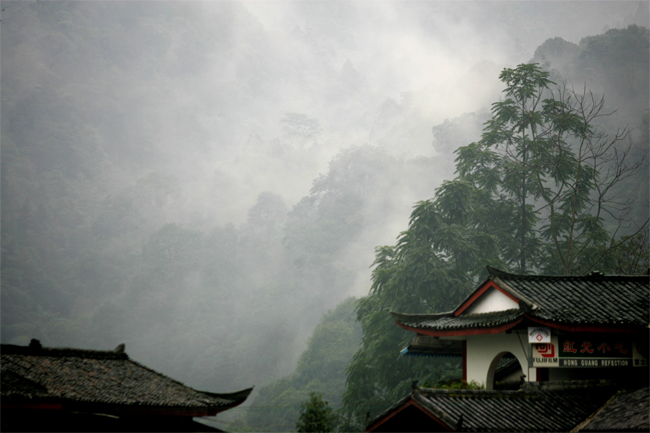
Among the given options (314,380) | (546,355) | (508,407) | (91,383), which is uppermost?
(546,355)

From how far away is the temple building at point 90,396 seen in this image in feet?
31.9

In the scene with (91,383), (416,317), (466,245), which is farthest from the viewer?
(466,245)

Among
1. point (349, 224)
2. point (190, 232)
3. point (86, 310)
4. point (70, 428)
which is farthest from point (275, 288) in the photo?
point (70, 428)

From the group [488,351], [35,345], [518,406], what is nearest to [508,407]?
[518,406]

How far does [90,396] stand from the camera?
10422 mm

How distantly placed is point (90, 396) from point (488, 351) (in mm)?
8339

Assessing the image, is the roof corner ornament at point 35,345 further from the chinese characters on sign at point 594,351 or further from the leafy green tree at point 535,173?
the leafy green tree at point 535,173

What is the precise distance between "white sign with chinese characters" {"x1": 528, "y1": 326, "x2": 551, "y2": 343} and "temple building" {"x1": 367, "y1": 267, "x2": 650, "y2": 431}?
17 millimetres

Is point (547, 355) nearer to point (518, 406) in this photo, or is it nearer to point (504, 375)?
point (518, 406)

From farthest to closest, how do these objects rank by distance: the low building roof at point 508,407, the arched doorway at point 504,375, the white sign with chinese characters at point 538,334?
the arched doorway at point 504,375, the white sign with chinese characters at point 538,334, the low building roof at point 508,407

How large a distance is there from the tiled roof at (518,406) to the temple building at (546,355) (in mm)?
17

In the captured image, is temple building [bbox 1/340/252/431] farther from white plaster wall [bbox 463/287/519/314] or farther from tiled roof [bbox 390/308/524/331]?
white plaster wall [bbox 463/287/519/314]

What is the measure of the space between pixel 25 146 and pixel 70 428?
101814mm

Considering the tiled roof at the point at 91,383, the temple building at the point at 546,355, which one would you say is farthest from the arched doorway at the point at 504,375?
the tiled roof at the point at 91,383
